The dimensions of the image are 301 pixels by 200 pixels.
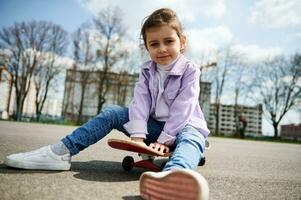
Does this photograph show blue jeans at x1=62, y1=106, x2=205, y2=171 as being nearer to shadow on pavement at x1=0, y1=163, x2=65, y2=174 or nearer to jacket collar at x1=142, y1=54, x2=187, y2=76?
shadow on pavement at x1=0, y1=163, x2=65, y2=174

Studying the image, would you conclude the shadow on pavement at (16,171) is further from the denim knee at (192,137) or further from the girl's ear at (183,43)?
the girl's ear at (183,43)

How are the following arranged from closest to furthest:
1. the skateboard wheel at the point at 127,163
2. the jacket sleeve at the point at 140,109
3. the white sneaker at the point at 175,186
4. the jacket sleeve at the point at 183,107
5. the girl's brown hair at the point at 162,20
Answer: the white sneaker at the point at 175,186, the jacket sleeve at the point at 183,107, the jacket sleeve at the point at 140,109, the girl's brown hair at the point at 162,20, the skateboard wheel at the point at 127,163

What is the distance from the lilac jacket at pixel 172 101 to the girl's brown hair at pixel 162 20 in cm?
26

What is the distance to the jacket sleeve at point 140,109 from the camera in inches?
88.1

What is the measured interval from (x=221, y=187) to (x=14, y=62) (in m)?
30.3

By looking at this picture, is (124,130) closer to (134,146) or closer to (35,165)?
(134,146)

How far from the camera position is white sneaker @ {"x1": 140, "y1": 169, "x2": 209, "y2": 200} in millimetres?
1186

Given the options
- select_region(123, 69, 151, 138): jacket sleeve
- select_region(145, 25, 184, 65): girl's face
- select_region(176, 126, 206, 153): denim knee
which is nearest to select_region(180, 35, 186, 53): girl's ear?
select_region(145, 25, 184, 65): girl's face

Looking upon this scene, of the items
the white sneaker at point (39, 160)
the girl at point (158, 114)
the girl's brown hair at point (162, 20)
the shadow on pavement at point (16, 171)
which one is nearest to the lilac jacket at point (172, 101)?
the girl at point (158, 114)

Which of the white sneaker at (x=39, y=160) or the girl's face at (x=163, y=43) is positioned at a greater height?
the girl's face at (x=163, y=43)

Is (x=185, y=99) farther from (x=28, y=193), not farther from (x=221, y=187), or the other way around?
(x=28, y=193)

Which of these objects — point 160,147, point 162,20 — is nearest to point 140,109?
point 160,147

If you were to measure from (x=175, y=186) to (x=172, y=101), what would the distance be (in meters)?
1.21

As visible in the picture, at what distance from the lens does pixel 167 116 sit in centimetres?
241
